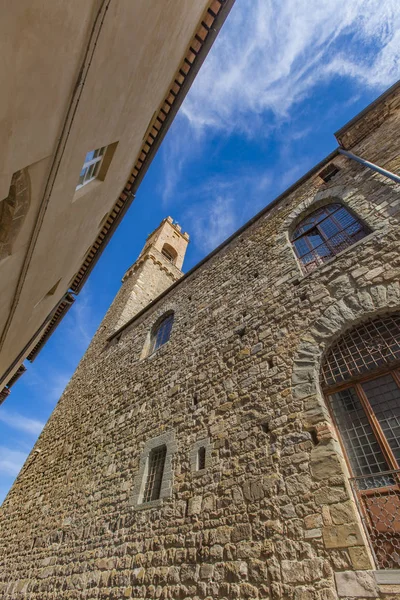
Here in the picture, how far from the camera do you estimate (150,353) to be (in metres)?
8.24

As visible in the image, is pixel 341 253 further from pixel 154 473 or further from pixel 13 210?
pixel 154 473

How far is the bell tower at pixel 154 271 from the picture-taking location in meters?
14.4

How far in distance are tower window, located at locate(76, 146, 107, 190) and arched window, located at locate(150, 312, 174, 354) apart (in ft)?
14.0

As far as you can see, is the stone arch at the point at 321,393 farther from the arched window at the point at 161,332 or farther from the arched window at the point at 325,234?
the arched window at the point at 161,332

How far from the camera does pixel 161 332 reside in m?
8.56

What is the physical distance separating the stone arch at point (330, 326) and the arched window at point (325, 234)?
1.25 metres

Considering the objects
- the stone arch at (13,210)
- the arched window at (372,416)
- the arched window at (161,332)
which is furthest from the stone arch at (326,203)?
the stone arch at (13,210)

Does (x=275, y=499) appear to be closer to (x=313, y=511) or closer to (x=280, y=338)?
(x=313, y=511)

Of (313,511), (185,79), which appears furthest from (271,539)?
(185,79)

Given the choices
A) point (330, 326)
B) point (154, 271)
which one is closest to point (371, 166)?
point (330, 326)

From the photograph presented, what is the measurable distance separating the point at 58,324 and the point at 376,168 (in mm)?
11238

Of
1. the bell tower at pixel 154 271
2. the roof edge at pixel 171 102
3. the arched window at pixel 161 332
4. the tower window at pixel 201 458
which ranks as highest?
the bell tower at pixel 154 271

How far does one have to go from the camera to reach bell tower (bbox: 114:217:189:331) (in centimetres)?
1437

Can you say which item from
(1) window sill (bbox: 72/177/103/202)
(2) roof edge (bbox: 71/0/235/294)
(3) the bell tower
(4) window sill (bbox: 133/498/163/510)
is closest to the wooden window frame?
(4) window sill (bbox: 133/498/163/510)
